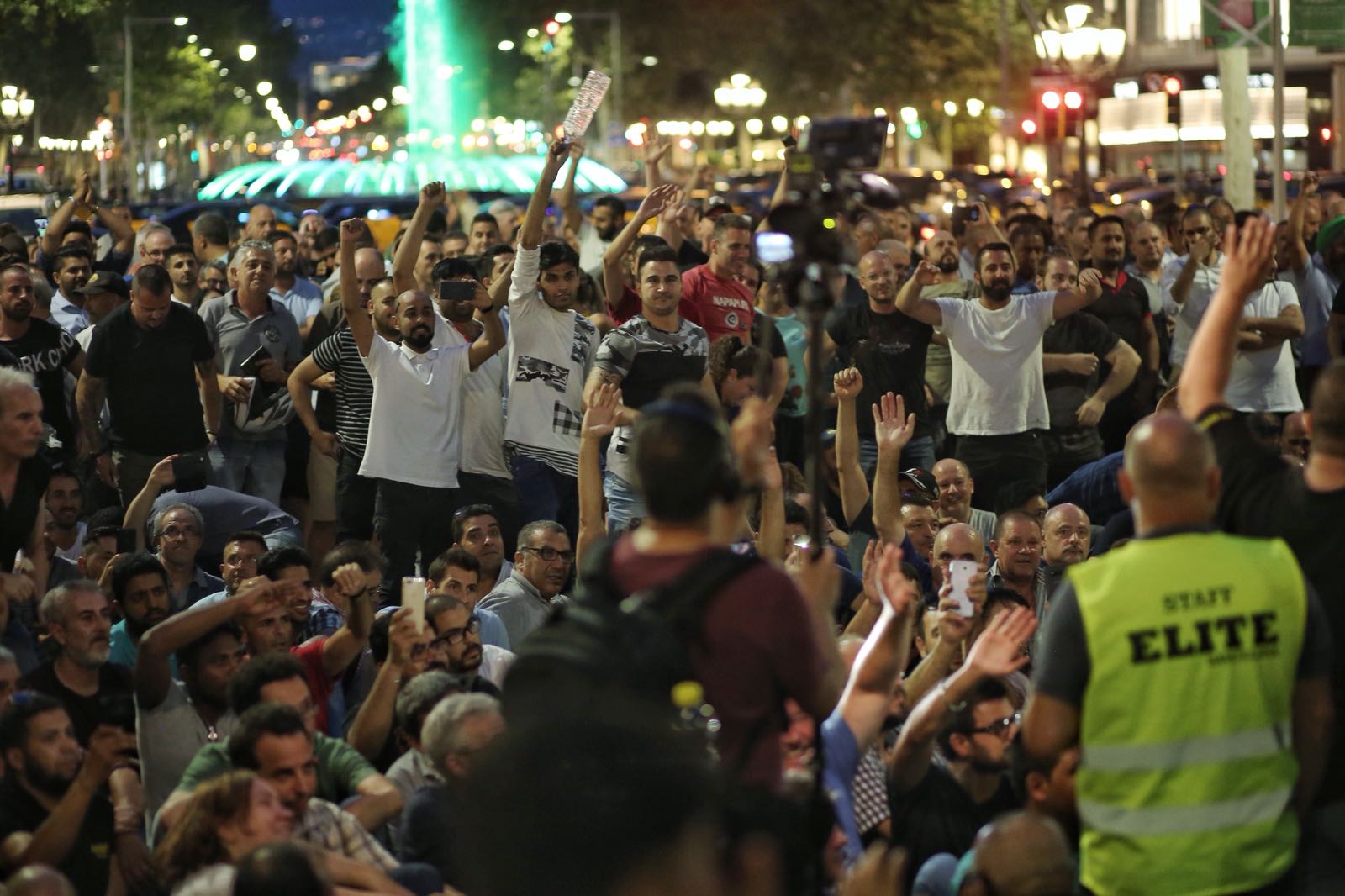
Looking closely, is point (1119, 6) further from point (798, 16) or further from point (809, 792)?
point (809, 792)

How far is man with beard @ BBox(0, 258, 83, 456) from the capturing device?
10.7 meters

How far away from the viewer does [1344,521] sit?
190 inches

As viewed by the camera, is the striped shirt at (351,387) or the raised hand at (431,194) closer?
the raised hand at (431,194)

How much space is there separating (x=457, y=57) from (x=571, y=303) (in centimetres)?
7442

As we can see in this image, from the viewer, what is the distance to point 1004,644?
16.3 feet

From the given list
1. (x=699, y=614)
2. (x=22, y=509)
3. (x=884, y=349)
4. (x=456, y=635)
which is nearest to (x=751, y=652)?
(x=699, y=614)

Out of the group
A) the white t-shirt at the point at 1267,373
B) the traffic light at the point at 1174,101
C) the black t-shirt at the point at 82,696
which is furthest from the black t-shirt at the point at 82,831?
the traffic light at the point at 1174,101

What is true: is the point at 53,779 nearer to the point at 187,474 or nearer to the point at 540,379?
the point at 540,379

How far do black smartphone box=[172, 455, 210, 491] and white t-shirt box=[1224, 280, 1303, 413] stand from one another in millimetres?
6026

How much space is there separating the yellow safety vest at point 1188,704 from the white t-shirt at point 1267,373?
834cm

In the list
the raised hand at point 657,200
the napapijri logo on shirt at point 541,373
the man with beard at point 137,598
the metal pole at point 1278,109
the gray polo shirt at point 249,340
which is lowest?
the man with beard at point 137,598

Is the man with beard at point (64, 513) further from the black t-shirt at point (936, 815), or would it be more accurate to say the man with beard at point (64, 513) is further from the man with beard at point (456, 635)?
Answer: the black t-shirt at point (936, 815)

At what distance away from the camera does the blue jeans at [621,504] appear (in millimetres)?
9477

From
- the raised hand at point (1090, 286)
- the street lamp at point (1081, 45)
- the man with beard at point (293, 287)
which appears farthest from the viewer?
the street lamp at point (1081, 45)
